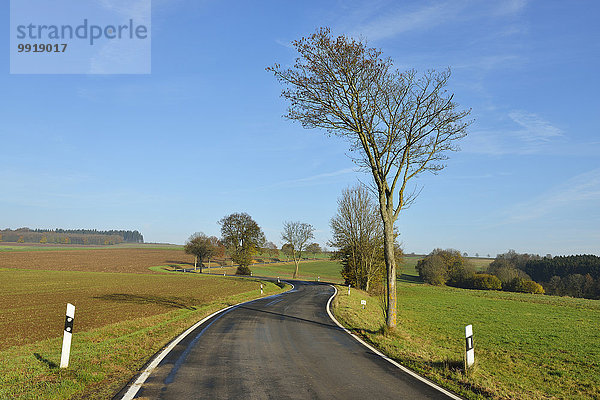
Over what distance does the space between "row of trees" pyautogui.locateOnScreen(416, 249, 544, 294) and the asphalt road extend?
74.7 m

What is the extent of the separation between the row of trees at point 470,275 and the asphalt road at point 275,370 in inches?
2941

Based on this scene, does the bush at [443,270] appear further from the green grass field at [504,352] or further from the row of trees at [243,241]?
the green grass field at [504,352]

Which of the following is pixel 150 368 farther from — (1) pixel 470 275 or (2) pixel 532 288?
(1) pixel 470 275

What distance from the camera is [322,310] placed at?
20.7 metres

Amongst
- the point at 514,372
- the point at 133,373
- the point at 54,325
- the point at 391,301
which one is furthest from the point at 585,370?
the point at 54,325

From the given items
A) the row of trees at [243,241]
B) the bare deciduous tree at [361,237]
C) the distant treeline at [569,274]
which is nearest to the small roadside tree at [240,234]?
the row of trees at [243,241]

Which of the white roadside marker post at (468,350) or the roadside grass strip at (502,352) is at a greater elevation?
the white roadside marker post at (468,350)

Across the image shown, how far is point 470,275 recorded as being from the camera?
269ft

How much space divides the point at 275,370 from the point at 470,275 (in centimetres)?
8514

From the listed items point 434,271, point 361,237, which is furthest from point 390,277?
point 434,271

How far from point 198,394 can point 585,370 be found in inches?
569

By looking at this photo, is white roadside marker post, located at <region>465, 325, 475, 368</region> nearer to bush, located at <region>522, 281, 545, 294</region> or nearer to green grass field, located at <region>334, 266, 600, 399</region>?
green grass field, located at <region>334, 266, 600, 399</region>

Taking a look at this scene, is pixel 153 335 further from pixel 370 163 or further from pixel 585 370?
pixel 585 370

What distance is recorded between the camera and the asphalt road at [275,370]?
645cm
